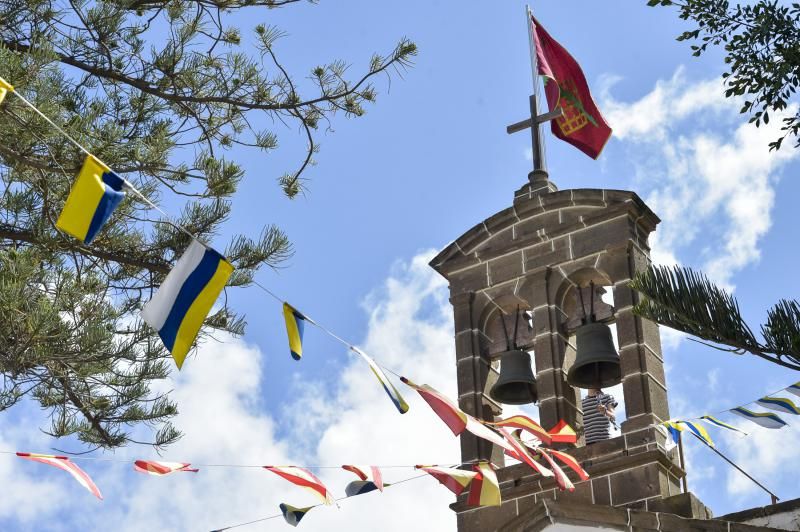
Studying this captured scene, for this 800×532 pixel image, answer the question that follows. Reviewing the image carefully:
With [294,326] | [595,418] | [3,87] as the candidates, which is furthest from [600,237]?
[3,87]

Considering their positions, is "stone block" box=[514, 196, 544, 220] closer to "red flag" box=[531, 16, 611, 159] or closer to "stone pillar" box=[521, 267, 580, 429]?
"stone pillar" box=[521, 267, 580, 429]

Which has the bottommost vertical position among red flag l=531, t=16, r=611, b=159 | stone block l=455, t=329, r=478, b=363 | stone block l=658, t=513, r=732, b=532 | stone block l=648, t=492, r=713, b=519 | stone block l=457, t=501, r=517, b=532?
stone block l=658, t=513, r=732, b=532

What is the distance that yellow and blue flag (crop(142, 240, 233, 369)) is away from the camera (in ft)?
23.9

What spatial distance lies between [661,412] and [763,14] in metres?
3.90

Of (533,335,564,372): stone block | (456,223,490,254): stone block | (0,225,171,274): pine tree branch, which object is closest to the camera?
(0,225,171,274): pine tree branch

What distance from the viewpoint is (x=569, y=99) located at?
12438 mm

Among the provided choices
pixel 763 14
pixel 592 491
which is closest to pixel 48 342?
pixel 592 491

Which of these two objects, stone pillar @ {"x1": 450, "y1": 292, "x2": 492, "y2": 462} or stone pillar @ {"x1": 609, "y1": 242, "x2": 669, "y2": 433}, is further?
stone pillar @ {"x1": 450, "y1": 292, "x2": 492, "y2": 462}

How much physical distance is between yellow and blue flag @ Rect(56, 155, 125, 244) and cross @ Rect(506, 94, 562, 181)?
4.94 metres

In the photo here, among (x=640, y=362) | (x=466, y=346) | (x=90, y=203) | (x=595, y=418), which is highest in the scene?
(x=466, y=346)

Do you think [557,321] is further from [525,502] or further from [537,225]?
[525,502]

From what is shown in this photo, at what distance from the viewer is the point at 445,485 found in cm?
923

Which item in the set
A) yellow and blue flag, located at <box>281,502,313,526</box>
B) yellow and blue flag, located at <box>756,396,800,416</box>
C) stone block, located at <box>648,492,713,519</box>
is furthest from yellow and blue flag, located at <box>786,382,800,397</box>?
yellow and blue flag, located at <box>281,502,313,526</box>

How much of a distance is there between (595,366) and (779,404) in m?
1.29
